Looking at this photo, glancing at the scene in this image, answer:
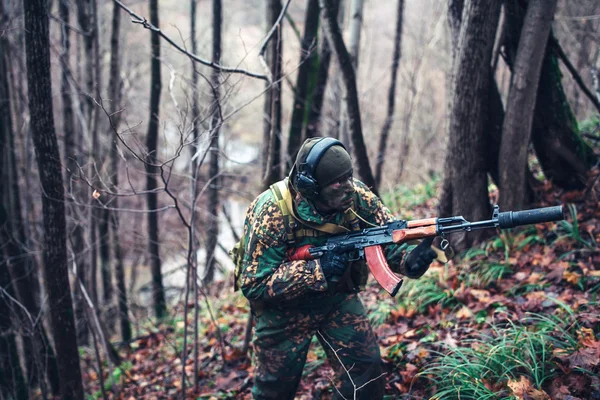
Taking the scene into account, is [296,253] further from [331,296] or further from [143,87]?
[143,87]

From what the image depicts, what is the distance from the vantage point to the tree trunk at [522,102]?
496cm

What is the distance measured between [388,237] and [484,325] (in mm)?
1755

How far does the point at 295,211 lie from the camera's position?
331 centimetres

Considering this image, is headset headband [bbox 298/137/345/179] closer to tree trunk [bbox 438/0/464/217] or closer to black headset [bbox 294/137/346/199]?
black headset [bbox 294/137/346/199]

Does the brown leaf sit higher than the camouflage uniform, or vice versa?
the camouflage uniform

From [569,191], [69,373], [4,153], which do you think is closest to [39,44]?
[69,373]

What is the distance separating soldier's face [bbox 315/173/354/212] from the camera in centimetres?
315

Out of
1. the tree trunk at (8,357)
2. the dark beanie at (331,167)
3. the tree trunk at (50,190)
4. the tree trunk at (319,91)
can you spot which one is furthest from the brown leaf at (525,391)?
the tree trunk at (8,357)

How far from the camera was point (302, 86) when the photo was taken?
274 inches

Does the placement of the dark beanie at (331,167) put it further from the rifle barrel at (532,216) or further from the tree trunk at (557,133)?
the tree trunk at (557,133)

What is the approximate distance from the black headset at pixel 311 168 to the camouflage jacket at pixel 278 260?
6.3 inches

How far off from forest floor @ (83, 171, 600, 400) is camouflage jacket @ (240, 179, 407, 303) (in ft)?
1.99

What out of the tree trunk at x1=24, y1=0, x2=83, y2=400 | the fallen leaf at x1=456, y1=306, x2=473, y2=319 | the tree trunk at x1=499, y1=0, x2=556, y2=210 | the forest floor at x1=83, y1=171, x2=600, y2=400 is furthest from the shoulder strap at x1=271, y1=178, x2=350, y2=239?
the tree trunk at x1=499, y1=0, x2=556, y2=210

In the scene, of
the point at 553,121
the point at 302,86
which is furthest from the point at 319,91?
the point at 553,121
